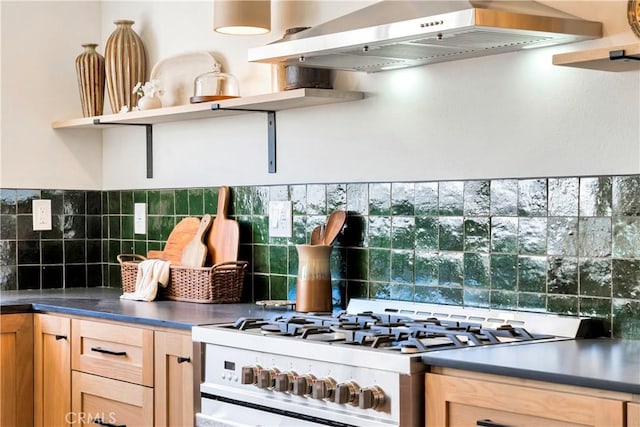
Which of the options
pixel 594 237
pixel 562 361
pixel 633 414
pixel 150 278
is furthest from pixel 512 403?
pixel 150 278

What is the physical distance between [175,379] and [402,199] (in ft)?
3.07

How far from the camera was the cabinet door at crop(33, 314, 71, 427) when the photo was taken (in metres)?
3.71

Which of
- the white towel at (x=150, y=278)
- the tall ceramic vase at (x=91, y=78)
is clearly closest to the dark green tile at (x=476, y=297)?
the white towel at (x=150, y=278)

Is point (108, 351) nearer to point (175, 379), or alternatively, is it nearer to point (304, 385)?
point (175, 379)

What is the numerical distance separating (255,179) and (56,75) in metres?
1.26

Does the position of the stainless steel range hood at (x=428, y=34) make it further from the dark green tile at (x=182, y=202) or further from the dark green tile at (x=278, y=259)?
the dark green tile at (x=182, y=202)

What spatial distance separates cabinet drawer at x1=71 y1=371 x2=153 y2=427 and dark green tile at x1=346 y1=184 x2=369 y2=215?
0.92 m

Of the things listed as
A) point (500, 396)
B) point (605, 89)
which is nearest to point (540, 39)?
point (605, 89)

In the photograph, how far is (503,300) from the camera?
3027mm

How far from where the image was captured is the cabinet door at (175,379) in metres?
3.12

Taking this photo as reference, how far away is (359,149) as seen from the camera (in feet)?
11.5

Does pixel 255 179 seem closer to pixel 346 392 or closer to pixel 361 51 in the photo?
pixel 361 51

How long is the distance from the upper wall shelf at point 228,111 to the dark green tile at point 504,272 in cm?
80

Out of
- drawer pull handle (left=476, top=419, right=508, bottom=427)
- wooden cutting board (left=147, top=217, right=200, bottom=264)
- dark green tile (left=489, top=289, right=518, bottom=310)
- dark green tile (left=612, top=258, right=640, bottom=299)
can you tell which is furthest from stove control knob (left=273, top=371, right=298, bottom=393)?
wooden cutting board (left=147, top=217, right=200, bottom=264)
